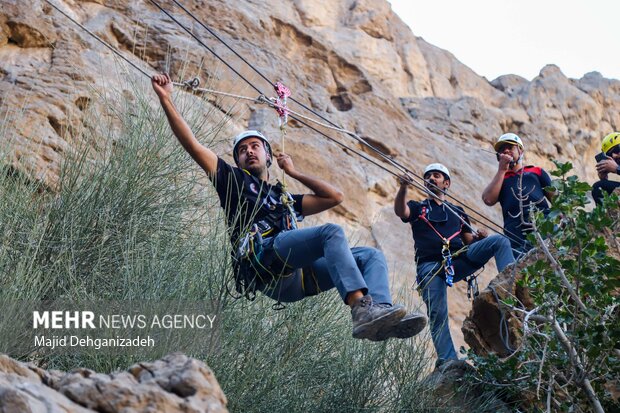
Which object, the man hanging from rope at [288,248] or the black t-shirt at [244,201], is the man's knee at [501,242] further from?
the black t-shirt at [244,201]

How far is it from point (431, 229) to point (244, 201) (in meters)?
2.28

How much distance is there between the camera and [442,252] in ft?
25.4

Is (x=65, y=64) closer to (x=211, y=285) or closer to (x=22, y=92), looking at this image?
(x=22, y=92)

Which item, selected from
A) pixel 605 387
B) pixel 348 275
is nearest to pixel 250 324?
pixel 348 275

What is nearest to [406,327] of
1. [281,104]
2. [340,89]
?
[281,104]

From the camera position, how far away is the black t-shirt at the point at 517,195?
7.77 metres

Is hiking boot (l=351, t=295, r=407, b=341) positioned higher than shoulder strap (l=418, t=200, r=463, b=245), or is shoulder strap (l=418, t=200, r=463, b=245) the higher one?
shoulder strap (l=418, t=200, r=463, b=245)

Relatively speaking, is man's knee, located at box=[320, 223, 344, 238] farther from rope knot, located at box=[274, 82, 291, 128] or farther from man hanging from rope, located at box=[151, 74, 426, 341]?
rope knot, located at box=[274, 82, 291, 128]

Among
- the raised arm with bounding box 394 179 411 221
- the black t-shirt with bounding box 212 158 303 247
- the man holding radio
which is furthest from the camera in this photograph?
the man holding radio

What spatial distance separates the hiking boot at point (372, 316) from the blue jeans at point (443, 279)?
1945 millimetres

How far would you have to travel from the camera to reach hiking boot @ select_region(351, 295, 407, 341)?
539 cm

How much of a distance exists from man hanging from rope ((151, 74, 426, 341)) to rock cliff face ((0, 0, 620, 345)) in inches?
72.6

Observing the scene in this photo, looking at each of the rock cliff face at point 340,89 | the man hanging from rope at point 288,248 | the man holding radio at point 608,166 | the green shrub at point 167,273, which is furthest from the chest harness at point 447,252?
the man hanging from rope at point 288,248

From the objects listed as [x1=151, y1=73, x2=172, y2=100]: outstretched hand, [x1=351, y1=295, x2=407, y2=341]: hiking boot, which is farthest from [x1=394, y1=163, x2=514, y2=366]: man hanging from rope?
[x1=151, y1=73, x2=172, y2=100]: outstretched hand
